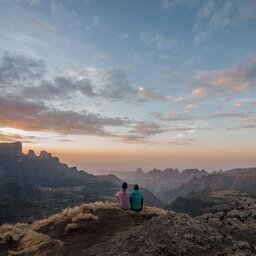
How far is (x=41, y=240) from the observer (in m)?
20.1

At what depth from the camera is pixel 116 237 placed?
18.3 metres

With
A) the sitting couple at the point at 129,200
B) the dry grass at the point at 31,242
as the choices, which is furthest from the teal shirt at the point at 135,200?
the dry grass at the point at 31,242

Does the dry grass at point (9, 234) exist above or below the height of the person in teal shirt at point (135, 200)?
below

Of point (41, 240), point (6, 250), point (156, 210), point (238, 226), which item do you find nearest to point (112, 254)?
point (41, 240)

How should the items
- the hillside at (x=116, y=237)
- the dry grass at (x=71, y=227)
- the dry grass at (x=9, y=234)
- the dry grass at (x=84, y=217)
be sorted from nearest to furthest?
the hillside at (x=116, y=237)
the dry grass at (x=71, y=227)
the dry grass at (x=9, y=234)
the dry grass at (x=84, y=217)

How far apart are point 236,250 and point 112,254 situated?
21.1 feet

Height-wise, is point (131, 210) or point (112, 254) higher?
point (131, 210)

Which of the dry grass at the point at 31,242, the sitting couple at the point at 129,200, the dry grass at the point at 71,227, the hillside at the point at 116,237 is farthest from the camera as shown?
the sitting couple at the point at 129,200

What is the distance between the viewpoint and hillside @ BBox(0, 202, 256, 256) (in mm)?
16500

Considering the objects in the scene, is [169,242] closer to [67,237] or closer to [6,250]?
[67,237]

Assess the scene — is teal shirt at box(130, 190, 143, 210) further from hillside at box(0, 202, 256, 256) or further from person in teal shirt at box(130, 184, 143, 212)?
hillside at box(0, 202, 256, 256)

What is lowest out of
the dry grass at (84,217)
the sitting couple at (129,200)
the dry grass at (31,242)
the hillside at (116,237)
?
the dry grass at (31,242)

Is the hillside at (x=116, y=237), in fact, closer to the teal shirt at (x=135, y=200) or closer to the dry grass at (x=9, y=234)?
the dry grass at (x=9, y=234)

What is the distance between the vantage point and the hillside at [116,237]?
16500mm
